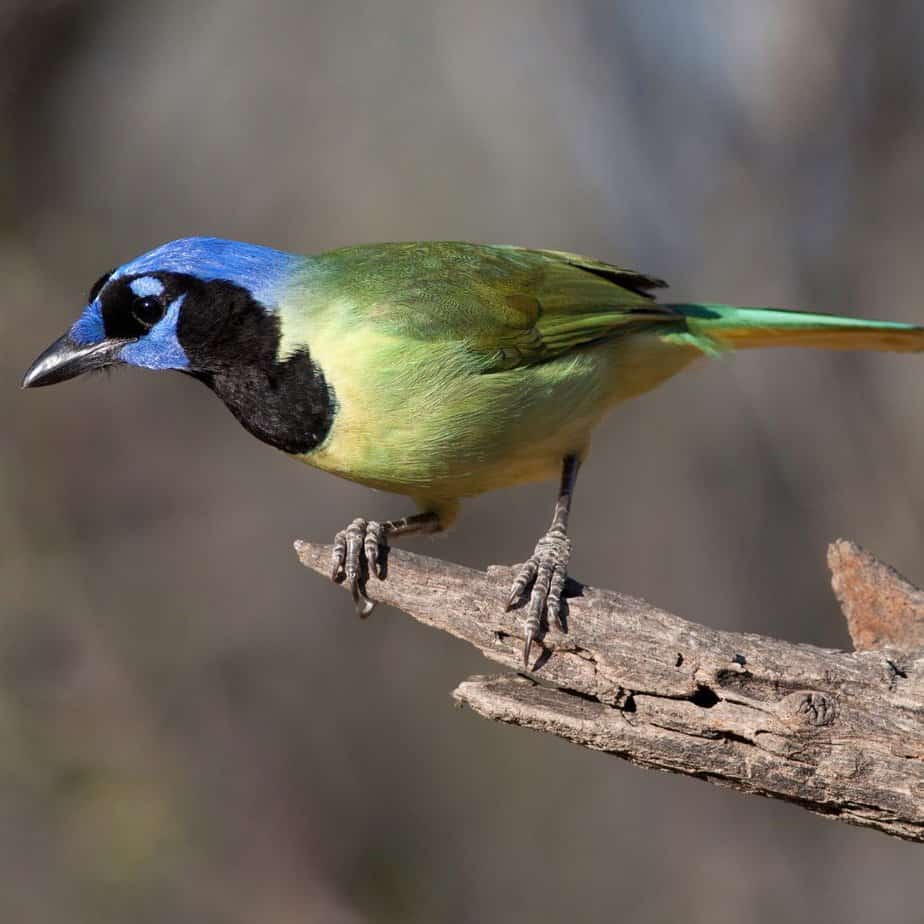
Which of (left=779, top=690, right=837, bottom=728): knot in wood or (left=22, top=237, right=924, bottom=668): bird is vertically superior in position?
(left=22, top=237, right=924, bottom=668): bird

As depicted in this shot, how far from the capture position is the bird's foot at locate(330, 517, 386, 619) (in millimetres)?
4620

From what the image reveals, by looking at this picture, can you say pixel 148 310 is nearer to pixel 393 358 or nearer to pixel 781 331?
pixel 393 358

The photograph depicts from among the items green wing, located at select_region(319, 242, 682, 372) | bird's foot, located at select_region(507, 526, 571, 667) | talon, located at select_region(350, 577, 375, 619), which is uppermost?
green wing, located at select_region(319, 242, 682, 372)

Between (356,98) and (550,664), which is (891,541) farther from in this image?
(356,98)

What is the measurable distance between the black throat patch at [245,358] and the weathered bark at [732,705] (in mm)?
1110

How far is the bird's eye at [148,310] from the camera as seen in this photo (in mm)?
4695

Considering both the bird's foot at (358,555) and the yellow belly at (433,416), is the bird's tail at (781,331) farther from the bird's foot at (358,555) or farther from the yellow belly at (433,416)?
the bird's foot at (358,555)

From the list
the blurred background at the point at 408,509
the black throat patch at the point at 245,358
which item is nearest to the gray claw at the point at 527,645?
the black throat patch at the point at 245,358

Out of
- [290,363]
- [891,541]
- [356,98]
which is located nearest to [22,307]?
[290,363]

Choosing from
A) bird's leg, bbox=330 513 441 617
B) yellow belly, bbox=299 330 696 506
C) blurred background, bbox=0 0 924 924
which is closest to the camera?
yellow belly, bbox=299 330 696 506

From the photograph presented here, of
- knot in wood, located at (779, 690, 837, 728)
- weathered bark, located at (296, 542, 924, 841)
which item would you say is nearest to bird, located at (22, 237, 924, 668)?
weathered bark, located at (296, 542, 924, 841)

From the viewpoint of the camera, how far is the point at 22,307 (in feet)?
23.3

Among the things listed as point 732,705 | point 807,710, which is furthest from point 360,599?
point 807,710

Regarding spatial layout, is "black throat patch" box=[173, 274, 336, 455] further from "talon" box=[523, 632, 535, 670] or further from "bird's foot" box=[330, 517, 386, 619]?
"talon" box=[523, 632, 535, 670]
